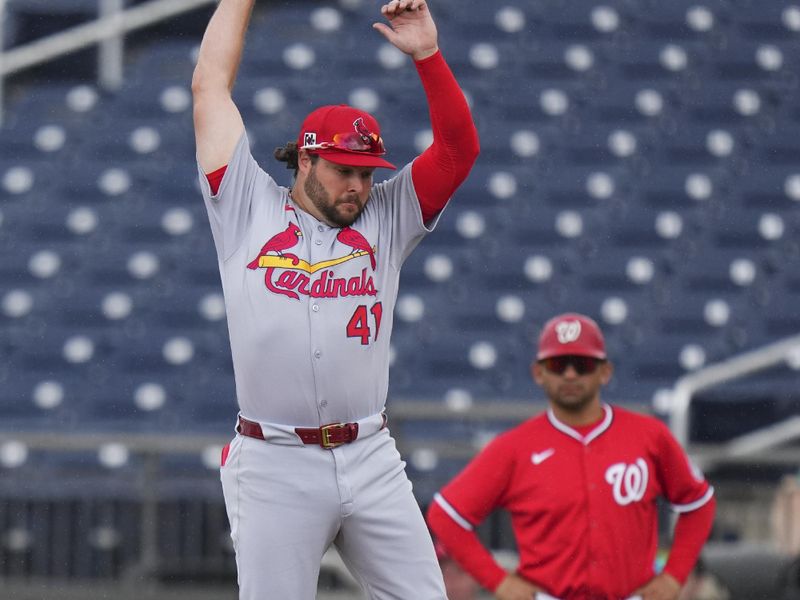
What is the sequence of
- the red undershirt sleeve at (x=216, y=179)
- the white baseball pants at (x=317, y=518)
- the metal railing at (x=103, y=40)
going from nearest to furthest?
the white baseball pants at (x=317, y=518) < the red undershirt sleeve at (x=216, y=179) < the metal railing at (x=103, y=40)

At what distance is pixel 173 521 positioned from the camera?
7.52 metres

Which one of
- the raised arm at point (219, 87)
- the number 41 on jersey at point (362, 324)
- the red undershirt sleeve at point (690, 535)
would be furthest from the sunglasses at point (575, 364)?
the raised arm at point (219, 87)

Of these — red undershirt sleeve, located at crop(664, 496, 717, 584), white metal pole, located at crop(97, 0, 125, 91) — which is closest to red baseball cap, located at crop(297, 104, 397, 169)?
red undershirt sleeve, located at crop(664, 496, 717, 584)

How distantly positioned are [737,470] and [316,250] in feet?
14.3

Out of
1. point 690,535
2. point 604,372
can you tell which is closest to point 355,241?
point 604,372

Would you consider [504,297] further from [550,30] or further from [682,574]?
[682,574]

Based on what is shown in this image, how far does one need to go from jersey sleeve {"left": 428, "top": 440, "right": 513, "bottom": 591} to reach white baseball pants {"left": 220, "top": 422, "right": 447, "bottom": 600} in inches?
39.3

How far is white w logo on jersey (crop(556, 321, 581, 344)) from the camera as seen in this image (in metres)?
4.75

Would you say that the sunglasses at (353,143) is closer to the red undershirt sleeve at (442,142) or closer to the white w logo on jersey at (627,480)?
the red undershirt sleeve at (442,142)

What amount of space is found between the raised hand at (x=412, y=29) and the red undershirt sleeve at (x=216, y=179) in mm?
501

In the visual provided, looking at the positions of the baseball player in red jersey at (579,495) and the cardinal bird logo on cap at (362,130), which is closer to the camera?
the cardinal bird logo on cap at (362,130)

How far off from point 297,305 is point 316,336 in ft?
0.28

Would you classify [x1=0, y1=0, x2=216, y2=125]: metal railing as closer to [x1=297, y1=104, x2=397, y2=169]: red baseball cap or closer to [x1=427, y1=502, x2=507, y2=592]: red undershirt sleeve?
[x1=427, y1=502, x2=507, y2=592]: red undershirt sleeve

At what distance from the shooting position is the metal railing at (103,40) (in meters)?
11.7
